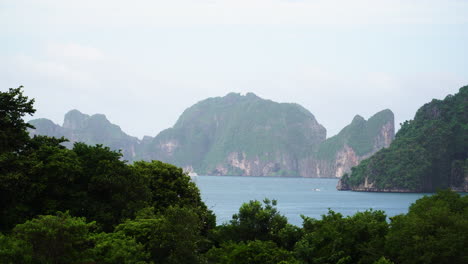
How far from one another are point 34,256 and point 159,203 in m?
17.6

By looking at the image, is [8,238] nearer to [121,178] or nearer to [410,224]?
[121,178]

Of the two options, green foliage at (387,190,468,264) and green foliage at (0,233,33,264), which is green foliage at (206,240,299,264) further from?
green foliage at (0,233,33,264)

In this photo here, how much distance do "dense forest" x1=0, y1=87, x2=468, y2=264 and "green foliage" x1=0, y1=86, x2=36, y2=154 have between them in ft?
0.17

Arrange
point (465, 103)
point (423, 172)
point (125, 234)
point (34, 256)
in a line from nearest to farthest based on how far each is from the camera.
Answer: point (34, 256) < point (125, 234) < point (423, 172) < point (465, 103)

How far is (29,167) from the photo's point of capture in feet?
95.6

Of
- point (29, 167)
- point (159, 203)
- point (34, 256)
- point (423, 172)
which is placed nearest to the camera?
point (34, 256)

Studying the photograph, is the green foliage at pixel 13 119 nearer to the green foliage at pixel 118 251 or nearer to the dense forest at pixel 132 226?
the dense forest at pixel 132 226

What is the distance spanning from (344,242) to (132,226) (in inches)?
435

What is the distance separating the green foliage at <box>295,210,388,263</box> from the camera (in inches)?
1128

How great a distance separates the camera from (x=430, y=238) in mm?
26328

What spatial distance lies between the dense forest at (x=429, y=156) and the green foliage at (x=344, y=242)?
412 feet

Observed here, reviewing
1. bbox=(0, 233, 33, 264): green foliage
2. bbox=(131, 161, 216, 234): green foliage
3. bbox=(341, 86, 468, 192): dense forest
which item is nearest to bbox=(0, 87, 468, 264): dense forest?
bbox=(0, 233, 33, 264): green foliage

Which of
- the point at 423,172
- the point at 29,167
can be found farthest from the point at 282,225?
the point at 423,172

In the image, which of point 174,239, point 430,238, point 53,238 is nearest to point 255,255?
point 174,239
